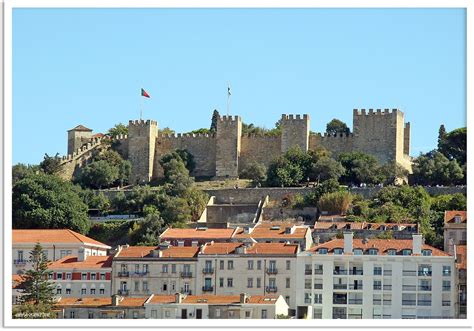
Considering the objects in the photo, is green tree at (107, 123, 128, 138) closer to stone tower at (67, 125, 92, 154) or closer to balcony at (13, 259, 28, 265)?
stone tower at (67, 125, 92, 154)

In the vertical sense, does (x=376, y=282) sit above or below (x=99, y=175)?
below

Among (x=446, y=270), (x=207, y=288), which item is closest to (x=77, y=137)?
(x=207, y=288)

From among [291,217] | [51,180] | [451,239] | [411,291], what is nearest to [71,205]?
[51,180]

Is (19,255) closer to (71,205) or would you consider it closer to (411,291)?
(71,205)

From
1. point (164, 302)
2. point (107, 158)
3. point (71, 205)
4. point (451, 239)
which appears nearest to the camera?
point (164, 302)

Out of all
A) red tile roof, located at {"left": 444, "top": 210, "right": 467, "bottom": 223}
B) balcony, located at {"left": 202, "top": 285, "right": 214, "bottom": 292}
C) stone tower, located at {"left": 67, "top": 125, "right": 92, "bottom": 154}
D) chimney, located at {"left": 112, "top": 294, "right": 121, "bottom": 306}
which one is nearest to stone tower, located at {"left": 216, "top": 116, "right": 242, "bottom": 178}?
stone tower, located at {"left": 67, "top": 125, "right": 92, "bottom": 154}

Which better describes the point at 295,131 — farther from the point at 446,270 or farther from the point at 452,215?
the point at 446,270
